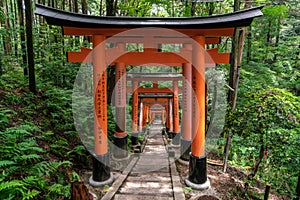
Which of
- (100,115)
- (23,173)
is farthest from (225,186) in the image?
(23,173)

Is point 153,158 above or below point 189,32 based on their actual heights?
below

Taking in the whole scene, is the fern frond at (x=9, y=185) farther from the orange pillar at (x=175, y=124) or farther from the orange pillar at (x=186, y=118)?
the orange pillar at (x=175, y=124)

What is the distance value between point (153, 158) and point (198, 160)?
3633mm

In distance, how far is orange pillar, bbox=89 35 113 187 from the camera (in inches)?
201

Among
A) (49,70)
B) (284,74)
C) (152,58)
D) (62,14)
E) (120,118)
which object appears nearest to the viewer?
(62,14)

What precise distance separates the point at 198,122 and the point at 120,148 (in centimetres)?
381

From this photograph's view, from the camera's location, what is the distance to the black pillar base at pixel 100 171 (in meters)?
5.35

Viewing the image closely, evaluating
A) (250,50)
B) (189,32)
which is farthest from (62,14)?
(250,50)

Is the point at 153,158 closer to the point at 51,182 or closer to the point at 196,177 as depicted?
the point at 196,177

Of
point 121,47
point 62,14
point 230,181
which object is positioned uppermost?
point 62,14

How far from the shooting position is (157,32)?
5180 mm

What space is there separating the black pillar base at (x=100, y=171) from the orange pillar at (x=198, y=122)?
90.0 inches

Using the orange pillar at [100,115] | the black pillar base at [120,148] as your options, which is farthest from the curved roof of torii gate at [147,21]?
the black pillar base at [120,148]

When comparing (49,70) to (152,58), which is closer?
(152,58)
